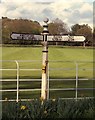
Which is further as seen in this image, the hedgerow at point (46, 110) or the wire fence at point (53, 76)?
the wire fence at point (53, 76)

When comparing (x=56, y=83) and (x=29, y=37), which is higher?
(x=29, y=37)

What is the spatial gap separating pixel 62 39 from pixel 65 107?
60.9 inches

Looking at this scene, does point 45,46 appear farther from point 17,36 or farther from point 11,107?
point 11,107

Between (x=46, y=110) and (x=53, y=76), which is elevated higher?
(x=53, y=76)

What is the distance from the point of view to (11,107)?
19.3ft

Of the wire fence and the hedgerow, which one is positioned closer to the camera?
the hedgerow

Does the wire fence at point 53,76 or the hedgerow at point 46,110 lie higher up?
the wire fence at point 53,76

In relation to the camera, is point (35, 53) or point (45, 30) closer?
point (45, 30)

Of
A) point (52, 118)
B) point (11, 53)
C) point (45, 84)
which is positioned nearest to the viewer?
point (52, 118)

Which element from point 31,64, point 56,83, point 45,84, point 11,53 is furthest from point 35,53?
point 45,84

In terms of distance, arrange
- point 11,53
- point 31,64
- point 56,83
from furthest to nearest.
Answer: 1. point 11,53
2. point 31,64
3. point 56,83

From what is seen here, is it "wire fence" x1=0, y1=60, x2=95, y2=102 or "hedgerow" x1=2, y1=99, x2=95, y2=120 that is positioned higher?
"wire fence" x1=0, y1=60, x2=95, y2=102

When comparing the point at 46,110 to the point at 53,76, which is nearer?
the point at 46,110

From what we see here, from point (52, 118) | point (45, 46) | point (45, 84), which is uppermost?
point (45, 46)
